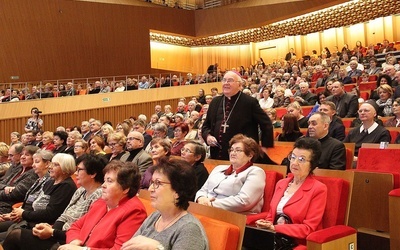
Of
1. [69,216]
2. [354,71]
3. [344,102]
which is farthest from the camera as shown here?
[354,71]

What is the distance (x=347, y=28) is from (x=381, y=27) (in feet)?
3.62

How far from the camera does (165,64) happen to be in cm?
1667

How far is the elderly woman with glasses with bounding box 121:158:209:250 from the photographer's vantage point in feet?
5.64

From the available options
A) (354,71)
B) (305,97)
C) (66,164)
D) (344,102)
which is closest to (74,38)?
(354,71)

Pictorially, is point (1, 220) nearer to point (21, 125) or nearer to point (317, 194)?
point (317, 194)

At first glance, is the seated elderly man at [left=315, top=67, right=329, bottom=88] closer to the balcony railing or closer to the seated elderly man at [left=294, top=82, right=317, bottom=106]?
the seated elderly man at [left=294, top=82, right=317, bottom=106]

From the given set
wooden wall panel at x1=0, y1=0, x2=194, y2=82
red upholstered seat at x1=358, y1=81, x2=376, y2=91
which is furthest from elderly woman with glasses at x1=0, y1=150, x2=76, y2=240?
wooden wall panel at x1=0, y1=0, x2=194, y2=82

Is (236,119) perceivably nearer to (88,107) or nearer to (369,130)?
(369,130)

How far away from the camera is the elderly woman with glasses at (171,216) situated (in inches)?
67.7

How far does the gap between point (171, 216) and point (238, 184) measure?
0.75 m

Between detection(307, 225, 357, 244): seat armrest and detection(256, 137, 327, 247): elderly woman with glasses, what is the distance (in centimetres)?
9

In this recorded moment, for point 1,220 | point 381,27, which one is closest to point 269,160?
point 1,220

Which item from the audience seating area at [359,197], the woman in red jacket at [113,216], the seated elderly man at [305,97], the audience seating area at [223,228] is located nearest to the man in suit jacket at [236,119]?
the audience seating area at [359,197]

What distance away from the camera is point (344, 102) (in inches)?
197
